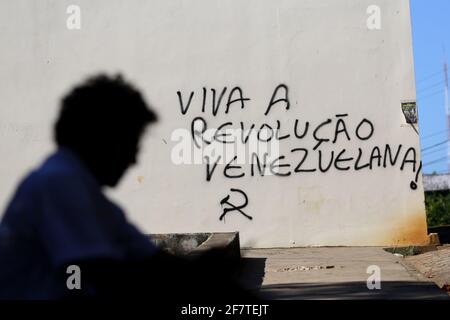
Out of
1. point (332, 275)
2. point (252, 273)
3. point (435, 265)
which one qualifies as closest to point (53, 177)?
point (332, 275)

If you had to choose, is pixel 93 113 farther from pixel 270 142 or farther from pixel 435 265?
pixel 270 142

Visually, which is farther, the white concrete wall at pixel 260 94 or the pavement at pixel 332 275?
the white concrete wall at pixel 260 94

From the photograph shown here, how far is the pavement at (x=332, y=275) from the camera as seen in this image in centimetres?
662

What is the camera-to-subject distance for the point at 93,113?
8.67 ft

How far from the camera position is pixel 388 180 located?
12531 millimetres

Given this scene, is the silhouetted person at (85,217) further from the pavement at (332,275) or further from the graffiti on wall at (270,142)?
the graffiti on wall at (270,142)

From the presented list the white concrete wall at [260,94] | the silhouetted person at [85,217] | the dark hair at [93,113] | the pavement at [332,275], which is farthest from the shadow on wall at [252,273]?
the dark hair at [93,113]

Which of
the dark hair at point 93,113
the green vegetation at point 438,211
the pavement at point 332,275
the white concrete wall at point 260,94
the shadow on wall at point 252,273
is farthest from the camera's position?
the green vegetation at point 438,211

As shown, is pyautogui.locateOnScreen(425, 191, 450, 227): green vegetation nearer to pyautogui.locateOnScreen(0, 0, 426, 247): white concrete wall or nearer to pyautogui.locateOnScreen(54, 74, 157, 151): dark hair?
pyautogui.locateOnScreen(0, 0, 426, 247): white concrete wall

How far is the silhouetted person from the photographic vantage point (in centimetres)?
249

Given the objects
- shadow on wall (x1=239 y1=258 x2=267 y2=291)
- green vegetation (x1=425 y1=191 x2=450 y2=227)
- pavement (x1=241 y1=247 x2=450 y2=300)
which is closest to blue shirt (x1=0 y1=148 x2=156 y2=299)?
pavement (x1=241 y1=247 x2=450 y2=300)

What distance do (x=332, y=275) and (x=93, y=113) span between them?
6.01 meters
